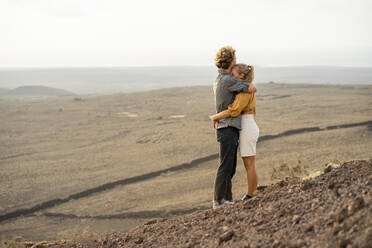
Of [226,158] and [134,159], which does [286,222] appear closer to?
[226,158]

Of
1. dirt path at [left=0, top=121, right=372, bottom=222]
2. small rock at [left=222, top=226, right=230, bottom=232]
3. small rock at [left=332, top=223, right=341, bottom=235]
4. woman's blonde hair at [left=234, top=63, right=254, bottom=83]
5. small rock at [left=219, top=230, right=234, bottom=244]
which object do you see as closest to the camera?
small rock at [left=332, top=223, right=341, bottom=235]

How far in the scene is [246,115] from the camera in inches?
191

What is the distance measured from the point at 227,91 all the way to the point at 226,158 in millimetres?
841

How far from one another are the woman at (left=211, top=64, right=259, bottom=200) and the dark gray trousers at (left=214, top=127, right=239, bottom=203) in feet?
0.39

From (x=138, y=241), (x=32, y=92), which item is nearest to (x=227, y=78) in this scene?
(x=138, y=241)

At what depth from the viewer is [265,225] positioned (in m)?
3.81

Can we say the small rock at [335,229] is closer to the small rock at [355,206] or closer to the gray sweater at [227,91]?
the small rock at [355,206]

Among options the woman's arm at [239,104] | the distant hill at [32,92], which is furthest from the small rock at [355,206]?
the distant hill at [32,92]

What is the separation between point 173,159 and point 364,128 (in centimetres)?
861

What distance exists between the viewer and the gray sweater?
15.4 ft

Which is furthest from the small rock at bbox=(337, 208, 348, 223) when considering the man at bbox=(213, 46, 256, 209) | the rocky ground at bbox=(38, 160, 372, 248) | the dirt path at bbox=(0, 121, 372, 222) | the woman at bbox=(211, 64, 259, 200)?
the dirt path at bbox=(0, 121, 372, 222)

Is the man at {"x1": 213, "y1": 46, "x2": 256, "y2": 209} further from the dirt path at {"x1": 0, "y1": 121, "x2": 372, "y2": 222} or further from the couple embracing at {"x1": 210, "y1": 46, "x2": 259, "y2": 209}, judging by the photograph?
the dirt path at {"x1": 0, "y1": 121, "x2": 372, "y2": 222}

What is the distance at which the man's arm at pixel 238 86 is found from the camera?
15.2ft

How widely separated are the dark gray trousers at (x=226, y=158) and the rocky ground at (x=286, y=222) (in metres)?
0.32
